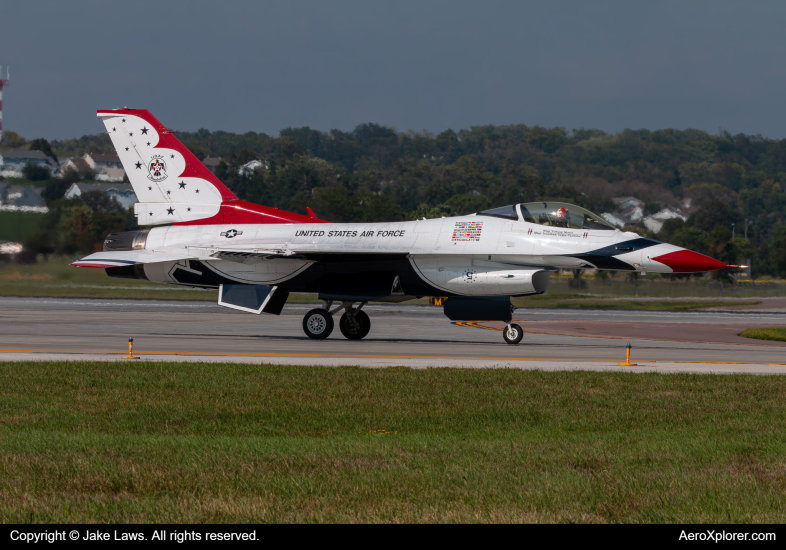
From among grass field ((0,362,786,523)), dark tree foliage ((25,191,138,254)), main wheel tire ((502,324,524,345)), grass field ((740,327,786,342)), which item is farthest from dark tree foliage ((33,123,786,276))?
grass field ((0,362,786,523))

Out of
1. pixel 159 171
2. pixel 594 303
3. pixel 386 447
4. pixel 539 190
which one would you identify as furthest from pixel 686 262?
pixel 539 190

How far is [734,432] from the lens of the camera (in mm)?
8961

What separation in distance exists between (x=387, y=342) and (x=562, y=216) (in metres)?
5.51

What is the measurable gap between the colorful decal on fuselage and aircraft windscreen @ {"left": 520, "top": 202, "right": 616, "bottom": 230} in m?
1.15

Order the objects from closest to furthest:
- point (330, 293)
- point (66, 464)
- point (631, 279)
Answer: point (66, 464) → point (330, 293) → point (631, 279)

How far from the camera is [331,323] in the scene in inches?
846

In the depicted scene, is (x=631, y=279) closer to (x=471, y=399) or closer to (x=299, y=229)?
(x=299, y=229)

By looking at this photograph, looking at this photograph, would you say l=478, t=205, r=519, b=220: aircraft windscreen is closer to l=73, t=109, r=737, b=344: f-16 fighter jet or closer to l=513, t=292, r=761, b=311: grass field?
l=73, t=109, r=737, b=344: f-16 fighter jet

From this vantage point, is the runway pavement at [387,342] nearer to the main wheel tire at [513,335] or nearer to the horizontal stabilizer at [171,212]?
the main wheel tire at [513,335]

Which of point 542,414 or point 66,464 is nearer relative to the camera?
point 66,464

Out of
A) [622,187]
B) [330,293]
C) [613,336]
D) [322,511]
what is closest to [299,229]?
[330,293]
